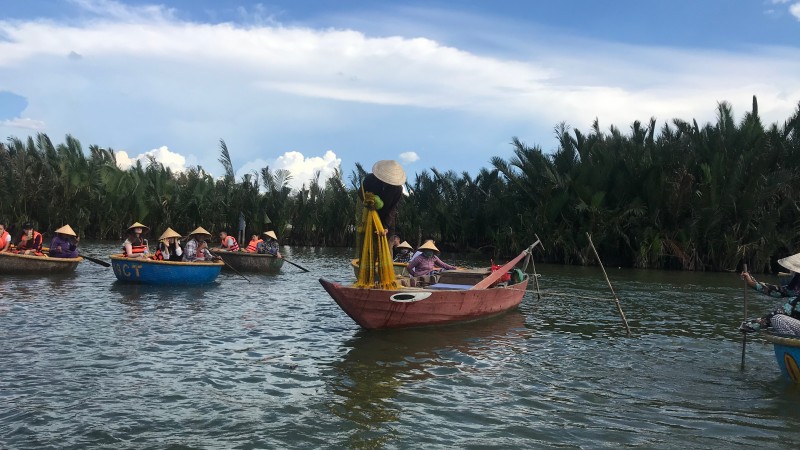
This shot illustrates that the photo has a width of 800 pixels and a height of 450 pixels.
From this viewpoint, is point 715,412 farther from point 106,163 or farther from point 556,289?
point 106,163

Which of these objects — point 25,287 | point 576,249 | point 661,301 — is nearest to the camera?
point 25,287

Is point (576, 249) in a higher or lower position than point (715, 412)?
higher

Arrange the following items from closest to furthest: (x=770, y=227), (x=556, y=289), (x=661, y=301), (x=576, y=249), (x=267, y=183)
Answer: (x=661, y=301) < (x=556, y=289) < (x=770, y=227) < (x=576, y=249) < (x=267, y=183)

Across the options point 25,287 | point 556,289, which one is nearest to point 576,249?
point 556,289

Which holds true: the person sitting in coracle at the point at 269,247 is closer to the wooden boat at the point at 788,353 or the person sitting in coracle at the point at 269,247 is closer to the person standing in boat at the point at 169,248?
the person standing in boat at the point at 169,248

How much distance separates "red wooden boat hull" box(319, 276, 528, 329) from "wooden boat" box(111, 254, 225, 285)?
7790mm

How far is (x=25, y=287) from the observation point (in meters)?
16.2

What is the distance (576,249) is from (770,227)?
7.80 m

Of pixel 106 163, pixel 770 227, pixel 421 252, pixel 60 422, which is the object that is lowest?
pixel 60 422

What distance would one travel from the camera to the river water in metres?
6.84

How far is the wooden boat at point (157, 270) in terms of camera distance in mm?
17500

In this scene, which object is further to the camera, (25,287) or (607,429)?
(25,287)

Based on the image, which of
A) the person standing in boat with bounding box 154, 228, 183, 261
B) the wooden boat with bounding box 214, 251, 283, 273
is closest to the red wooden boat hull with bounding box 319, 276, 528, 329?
the person standing in boat with bounding box 154, 228, 183, 261

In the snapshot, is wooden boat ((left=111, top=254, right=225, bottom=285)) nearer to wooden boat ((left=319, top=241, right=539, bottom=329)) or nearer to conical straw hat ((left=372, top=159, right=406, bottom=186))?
wooden boat ((left=319, top=241, right=539, bottom=329))
